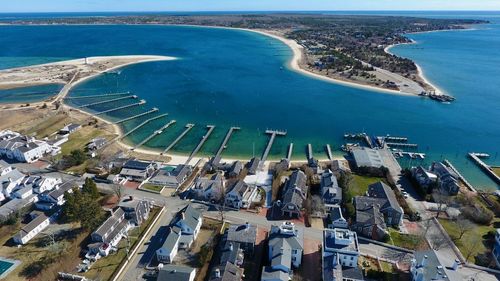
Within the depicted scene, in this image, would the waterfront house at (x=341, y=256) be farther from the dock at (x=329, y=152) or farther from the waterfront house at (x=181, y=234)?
the dock at (x=329, y=152)

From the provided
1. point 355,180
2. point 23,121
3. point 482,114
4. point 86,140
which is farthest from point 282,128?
point 23,121

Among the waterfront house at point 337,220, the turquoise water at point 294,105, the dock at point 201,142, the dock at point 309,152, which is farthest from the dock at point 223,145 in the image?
the waterfront house at point 337,220

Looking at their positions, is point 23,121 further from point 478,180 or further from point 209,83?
point 478,180

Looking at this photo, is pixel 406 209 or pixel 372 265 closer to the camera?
pixel 372 265

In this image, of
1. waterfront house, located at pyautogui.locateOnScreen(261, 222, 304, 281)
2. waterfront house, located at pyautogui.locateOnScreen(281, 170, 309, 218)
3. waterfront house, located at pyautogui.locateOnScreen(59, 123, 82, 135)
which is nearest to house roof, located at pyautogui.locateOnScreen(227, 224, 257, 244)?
waterfront house, located at pyautogui.locateOnScreen(261, 222, 304, 281)

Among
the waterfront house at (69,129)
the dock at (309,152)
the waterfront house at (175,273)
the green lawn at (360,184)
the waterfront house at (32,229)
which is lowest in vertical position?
the waterfront house at (32,229)

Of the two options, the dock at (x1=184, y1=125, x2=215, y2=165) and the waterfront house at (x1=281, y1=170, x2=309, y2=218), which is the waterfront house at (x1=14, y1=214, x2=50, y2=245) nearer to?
the dock at (x1=184, y1=125, x2=215, y2=165)

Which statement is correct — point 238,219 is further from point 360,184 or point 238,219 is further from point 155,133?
point 155,133
